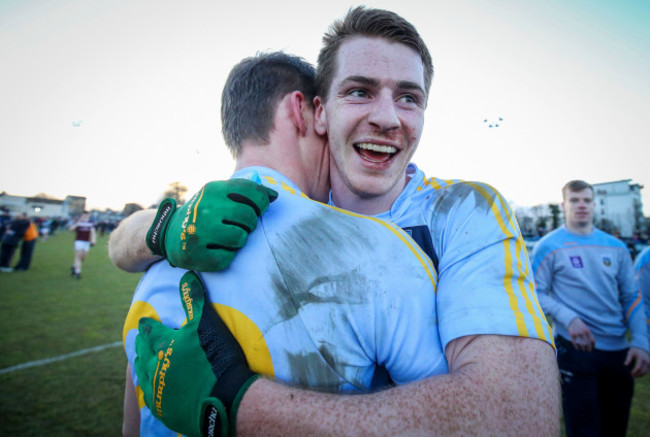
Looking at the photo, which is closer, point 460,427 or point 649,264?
point 460,427

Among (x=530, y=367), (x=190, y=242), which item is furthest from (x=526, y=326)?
(x=190, y=242)

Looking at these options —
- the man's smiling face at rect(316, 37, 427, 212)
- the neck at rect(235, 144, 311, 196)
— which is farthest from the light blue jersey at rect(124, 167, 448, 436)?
the man's smiling face at rect(316, 37, 427, 212)

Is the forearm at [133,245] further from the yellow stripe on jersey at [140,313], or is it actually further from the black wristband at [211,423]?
the black wristband at [211,423]

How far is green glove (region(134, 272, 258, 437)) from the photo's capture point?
1.01 metres

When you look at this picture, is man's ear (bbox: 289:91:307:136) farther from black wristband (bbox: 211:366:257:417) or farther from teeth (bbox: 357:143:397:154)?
black wristband (bbox: 211:366:257:417)

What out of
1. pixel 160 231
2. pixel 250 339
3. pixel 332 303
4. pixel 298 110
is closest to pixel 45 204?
pixel 298 110

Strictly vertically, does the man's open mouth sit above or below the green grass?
above

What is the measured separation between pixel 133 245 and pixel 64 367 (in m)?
4.73

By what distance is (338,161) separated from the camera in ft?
6.21

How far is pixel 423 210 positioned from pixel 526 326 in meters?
0.66

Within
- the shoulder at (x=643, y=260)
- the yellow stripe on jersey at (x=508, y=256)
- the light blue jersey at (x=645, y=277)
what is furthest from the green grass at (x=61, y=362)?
the shoulder at (x=643, y=260)

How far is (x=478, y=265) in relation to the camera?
1.19 m

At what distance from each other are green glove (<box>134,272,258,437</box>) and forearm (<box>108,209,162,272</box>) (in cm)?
52

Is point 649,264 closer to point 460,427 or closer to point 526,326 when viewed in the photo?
point 526,326
